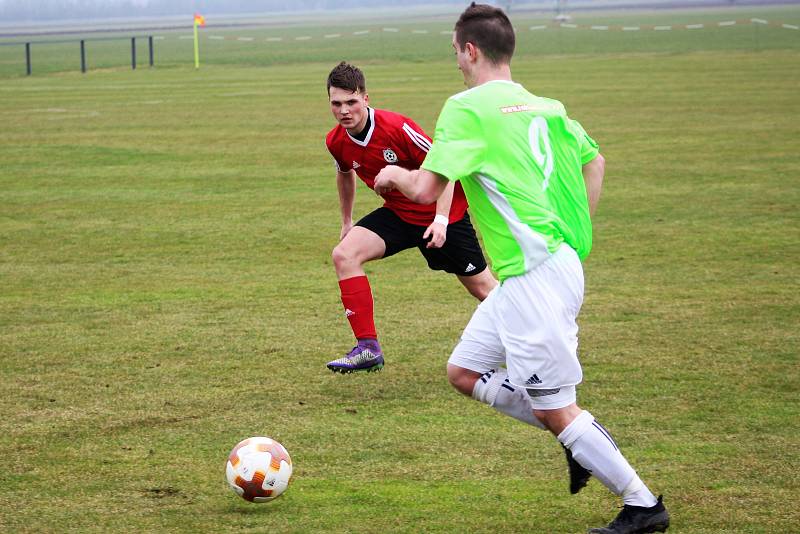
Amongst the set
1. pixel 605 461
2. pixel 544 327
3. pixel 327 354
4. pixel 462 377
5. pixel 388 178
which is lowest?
pixel 327 354

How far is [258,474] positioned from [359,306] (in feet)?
7.84

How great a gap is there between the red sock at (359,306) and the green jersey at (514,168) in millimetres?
2621

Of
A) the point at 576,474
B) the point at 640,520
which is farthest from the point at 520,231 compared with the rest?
the point at 640,520

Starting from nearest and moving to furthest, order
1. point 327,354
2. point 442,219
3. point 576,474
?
1. point 576,474
2. point 442,219
3. point 327,354

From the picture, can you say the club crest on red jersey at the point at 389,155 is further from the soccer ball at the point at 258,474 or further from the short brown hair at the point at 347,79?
the soccer ball at the point at 258,474

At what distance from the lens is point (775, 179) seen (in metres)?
15.0

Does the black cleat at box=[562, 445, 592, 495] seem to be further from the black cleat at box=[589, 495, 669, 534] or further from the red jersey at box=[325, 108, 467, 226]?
the red jersey at box=[325, 108, 467, 226]

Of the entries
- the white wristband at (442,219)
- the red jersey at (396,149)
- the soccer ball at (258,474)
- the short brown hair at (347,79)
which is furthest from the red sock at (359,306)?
the soccer ball at (258,474)

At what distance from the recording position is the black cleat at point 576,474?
4801 millimetres

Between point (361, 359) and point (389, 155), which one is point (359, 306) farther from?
point (389, 155)

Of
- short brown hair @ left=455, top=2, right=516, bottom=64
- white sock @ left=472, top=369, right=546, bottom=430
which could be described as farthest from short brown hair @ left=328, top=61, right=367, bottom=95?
white sock @ left=472, top=369, right=546, bottom=430

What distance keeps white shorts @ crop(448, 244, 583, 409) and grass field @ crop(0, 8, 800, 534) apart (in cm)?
70

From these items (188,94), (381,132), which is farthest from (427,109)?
(381,132)

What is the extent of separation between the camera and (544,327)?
442cm
